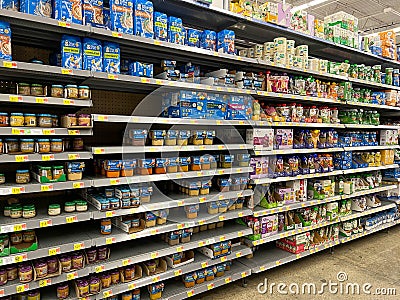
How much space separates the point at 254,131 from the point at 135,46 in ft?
4.37

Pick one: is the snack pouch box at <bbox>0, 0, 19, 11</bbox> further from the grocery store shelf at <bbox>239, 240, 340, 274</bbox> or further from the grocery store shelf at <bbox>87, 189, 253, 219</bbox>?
the grocery store shelf at <bbox>239, 240, 340, 274</bbox>

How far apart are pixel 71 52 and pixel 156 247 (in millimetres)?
1612

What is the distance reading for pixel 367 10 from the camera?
32.7 ft

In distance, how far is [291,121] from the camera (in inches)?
132

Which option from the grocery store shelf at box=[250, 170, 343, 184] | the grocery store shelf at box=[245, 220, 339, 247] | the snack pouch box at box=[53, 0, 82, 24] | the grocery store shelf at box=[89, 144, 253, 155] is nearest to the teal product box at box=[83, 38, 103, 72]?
the snack pouch box at box=[53, 0, 82, 24]

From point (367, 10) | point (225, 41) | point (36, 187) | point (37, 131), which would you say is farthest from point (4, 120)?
point (367, 10)

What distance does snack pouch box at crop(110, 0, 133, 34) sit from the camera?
2.19m

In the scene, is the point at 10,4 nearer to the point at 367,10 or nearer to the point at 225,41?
the point at 225,41

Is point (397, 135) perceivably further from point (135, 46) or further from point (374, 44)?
point (135, 46)

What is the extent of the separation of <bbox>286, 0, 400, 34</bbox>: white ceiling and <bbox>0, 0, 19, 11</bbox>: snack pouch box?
8662mm

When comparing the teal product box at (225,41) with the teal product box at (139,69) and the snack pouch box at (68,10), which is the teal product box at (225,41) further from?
the snack pouch box at (68,10)

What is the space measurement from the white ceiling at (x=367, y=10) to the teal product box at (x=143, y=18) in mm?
7992

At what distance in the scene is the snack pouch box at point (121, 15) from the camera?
2193 millimetres

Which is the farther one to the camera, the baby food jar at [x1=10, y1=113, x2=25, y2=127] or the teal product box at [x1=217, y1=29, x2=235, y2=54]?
the teal product box at [x1=217, y1=29, x2=235, y2=54]
